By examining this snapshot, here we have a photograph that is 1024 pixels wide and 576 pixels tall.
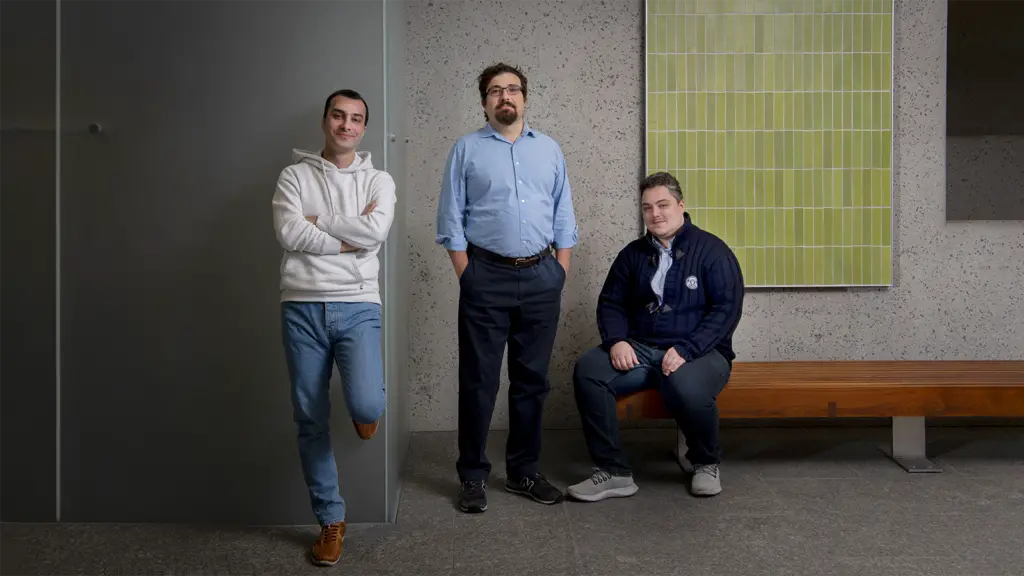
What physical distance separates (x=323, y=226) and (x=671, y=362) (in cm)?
142

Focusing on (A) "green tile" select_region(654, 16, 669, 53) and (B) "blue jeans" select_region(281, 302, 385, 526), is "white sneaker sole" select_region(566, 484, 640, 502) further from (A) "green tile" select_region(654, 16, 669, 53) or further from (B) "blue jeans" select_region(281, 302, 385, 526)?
(A) "green tile" select_region(654, 16, 669, 53)

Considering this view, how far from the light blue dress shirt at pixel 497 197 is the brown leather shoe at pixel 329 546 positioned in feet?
3.50

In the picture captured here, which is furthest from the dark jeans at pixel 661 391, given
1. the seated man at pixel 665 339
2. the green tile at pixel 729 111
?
the green tile at pixel 729 111

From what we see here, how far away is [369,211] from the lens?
2.56 metres

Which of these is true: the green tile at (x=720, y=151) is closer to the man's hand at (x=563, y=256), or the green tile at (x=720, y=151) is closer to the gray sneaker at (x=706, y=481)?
the man's hand at (x=563, y=256)

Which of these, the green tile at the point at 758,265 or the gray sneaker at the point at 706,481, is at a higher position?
the green tile at the point at 758,265

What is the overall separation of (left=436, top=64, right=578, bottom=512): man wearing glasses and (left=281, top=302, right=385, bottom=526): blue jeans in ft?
1.82

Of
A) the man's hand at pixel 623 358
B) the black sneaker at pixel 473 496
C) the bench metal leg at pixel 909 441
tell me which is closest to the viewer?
the black sneaker at pixel 473 496

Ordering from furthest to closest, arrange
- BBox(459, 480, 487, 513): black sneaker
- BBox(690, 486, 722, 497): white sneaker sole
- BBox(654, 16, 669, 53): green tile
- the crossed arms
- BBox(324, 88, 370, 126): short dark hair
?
BBox(654, 16, 669, 53): green tile < BBox(690, 486, 722, 497): white sneaker sole < BBox(459, 480, 487, 513): black sneaker < BBox(324, 88, 370, 126): short dark hair < the crossed arms

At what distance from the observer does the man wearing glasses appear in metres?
3.01

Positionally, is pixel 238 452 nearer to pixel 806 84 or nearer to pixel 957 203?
pixel 806 84

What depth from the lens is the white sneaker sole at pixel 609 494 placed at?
3.02 meters

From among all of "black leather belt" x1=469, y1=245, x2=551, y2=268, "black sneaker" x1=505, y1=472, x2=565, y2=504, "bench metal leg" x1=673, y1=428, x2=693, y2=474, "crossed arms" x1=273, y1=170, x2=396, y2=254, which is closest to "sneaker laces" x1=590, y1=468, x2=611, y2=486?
"black sneaker" x1=505, y1=472, x2=565, y2=504

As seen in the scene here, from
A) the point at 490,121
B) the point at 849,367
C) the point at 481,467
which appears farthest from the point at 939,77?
the point at 481,467
